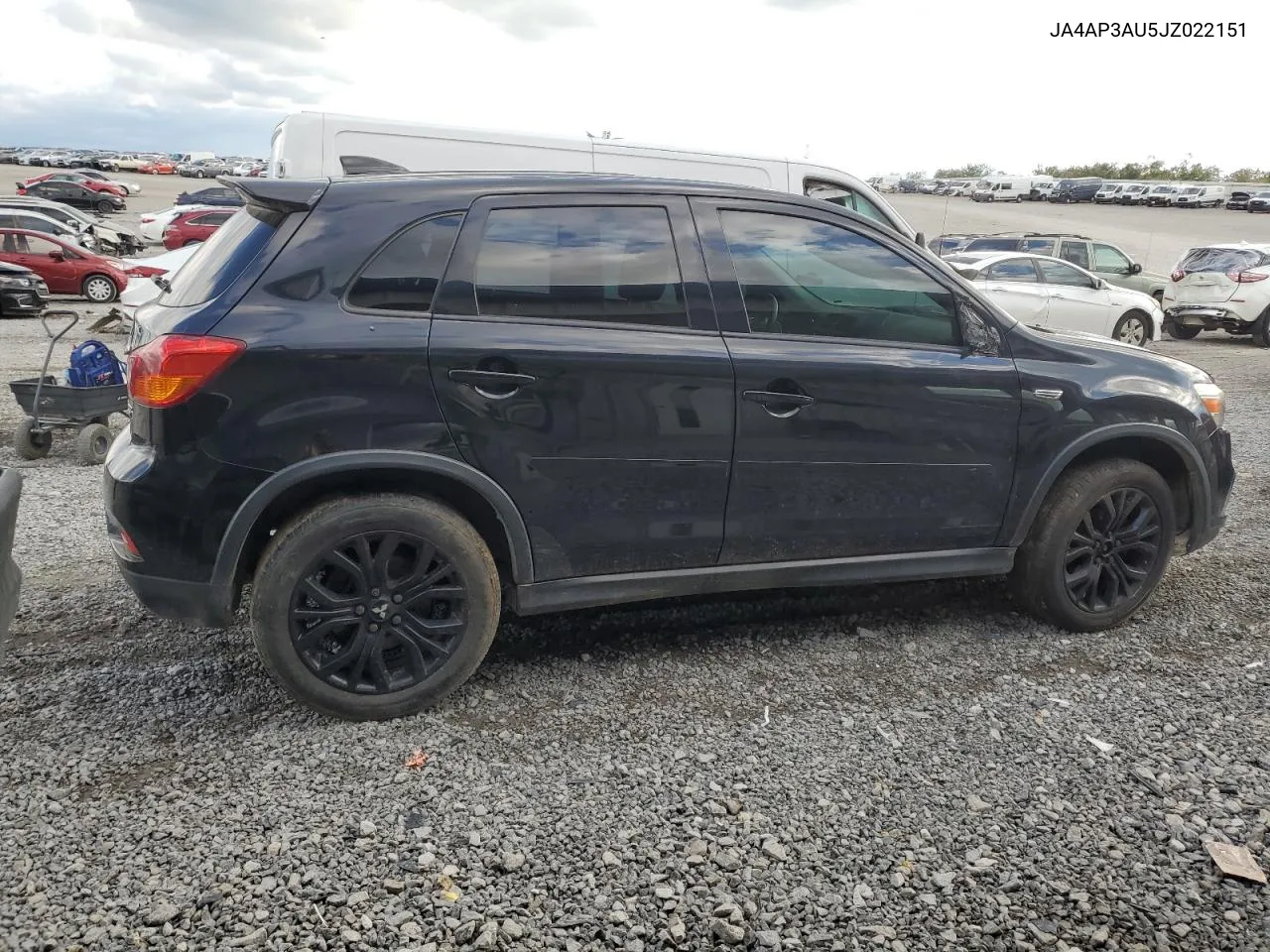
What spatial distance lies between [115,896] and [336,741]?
2.78 feet

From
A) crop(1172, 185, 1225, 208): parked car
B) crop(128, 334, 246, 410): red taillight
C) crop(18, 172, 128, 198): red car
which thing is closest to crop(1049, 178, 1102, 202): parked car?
crop(1172, 185, 1225, 208): parked car

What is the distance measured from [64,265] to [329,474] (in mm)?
17783

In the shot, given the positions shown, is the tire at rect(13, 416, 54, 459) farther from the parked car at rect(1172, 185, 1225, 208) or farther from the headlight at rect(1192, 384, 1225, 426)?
the parked car at rect(1172, 185, 1225, 208)

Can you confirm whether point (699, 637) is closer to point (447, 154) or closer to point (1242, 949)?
point (1242, 949)

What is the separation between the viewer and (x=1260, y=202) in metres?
50.5

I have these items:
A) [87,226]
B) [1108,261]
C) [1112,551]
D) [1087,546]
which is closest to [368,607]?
[1087,546]

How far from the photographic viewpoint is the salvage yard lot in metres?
2.47

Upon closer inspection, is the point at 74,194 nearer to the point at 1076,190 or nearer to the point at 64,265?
the point at 64,265

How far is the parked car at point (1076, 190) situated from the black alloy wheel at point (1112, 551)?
65889mm

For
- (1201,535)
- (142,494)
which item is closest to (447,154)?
(142,494)

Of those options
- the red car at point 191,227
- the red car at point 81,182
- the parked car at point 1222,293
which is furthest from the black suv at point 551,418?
the red car at point 81,182

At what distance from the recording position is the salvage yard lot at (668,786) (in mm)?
2473

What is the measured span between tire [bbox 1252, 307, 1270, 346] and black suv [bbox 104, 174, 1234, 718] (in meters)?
13.9

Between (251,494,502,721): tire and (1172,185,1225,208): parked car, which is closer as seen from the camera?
(251,494,502,721): tire
